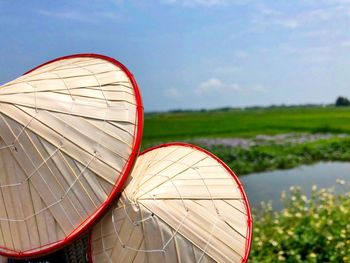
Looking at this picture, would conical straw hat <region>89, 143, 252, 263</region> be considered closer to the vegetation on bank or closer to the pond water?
the pond water

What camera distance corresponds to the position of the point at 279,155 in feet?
45.3

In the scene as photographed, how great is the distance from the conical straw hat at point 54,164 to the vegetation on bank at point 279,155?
34.8ft

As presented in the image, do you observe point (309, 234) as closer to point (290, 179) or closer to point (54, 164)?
point (54, 164)

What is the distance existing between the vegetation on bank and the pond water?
0.48 meters

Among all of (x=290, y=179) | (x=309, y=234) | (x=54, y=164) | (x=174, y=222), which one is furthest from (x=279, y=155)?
(x=54, y=164)

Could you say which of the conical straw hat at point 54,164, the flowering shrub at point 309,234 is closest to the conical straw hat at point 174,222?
the conical straw hat at point 54,164

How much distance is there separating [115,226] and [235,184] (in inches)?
23.0

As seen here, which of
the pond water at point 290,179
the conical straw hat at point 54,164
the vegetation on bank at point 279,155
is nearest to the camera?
the conical straw hat at point 54,164

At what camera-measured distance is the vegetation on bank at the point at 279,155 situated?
12.6 meters

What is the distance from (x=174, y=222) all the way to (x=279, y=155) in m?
12.9

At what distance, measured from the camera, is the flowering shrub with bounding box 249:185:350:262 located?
3.16m

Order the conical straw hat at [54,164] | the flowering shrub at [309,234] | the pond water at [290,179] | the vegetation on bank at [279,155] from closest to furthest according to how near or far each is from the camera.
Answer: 1. the conical straw hat at [54,164]
2. the flowering shrub at [309,234]
3. the pond water at [290,179]
4. the vegetation on bank at [279,155]

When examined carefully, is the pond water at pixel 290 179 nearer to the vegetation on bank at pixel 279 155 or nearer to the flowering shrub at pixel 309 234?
the vegetation on bank at pixel 279 155

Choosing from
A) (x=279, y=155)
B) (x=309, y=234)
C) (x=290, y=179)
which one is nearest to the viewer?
(x=309, y=234)
